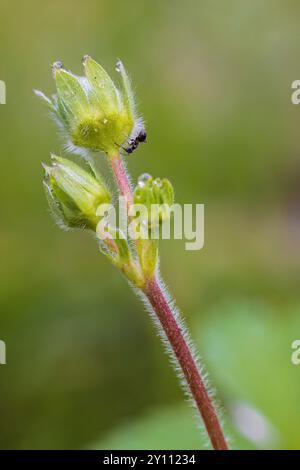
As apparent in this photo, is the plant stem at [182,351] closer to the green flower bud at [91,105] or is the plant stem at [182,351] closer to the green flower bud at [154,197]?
the green flower bud at [154,197]

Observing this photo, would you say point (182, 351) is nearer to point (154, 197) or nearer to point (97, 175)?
point (154, 197)

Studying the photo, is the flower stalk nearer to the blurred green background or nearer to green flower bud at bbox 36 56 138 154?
green flower bud at bbox 36 56 138 154

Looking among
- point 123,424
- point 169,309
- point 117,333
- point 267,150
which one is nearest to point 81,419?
point 123,424

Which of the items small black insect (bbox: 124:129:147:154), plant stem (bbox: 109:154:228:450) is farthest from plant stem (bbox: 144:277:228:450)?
small black insect (bbox: 124:129:147:154)

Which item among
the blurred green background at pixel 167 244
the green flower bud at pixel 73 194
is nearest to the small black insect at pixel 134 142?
the green flower bud at pixel 73 194

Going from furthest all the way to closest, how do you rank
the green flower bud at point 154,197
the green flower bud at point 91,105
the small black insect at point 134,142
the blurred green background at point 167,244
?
the blurred green background at point 167,244 → the small black insect at point 134,142 → the green flower bud at point 91,105 → the green flower bud at point 154,197

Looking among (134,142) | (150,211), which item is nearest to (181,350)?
(150,211)

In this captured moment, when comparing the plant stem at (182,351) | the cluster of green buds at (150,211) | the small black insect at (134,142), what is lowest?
the plant stem at (182,351)
